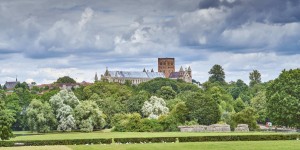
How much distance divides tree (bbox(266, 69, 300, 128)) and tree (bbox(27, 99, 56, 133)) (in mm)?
35225

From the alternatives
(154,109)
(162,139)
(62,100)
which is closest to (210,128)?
(154,109)

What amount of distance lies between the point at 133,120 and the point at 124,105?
16.2 meters

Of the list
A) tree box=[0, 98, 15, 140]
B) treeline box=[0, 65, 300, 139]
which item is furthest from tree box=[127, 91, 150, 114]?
tree box=[0, 98, 15, 140]

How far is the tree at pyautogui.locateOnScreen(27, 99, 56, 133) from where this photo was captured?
86.6 meters

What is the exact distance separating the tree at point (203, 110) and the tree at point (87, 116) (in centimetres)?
1580

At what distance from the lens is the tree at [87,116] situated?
89.6m

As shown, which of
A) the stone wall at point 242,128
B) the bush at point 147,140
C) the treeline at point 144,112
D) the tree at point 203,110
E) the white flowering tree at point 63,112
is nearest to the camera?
the bush at point 147,140

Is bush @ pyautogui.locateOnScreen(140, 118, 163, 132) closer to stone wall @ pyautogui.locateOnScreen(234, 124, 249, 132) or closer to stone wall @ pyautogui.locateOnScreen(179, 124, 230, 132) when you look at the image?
stone wall @ pyautogui.locateOnScreen(179, 124, 230, 132)

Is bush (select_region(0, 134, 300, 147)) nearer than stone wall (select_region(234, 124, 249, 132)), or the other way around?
bush (select_region(0, 134, 300, 147))

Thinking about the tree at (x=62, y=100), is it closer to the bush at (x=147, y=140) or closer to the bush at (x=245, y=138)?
the bush at (x=147, y=140)

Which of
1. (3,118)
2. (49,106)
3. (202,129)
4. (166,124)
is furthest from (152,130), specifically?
(3,118)

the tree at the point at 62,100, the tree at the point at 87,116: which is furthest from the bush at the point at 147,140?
the tree at the point at 62,100

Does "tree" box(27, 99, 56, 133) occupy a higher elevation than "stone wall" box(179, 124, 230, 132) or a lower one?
higher

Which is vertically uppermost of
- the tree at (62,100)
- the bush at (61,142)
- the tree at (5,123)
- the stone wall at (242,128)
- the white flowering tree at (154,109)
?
the tree at (62,100)
